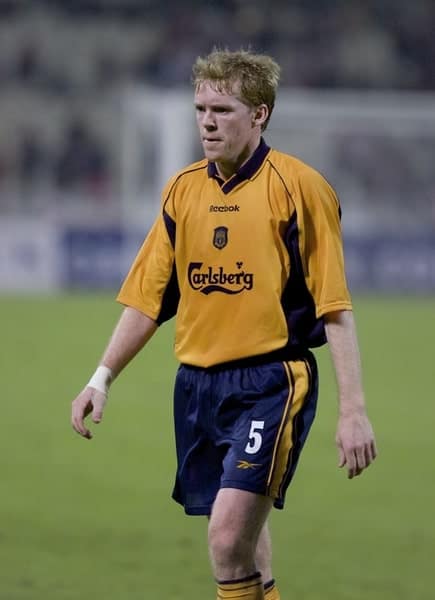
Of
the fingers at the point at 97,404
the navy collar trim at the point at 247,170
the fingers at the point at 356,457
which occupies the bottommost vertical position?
the fingers at the point at 356,457

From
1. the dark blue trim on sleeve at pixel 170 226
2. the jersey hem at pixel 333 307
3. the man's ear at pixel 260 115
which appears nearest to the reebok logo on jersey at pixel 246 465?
the jersey hem at pixel 333 307

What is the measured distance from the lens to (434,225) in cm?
2491

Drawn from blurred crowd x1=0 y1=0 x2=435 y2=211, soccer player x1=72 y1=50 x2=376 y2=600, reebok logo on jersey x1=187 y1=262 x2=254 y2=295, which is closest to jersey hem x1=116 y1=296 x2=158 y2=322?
soccer player x1=72 y1=50 x2=376 y2=600

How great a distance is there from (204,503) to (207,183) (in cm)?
110

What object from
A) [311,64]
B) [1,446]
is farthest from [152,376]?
[311,64]

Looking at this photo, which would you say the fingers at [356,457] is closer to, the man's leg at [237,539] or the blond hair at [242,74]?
the man's leg at [237,539]

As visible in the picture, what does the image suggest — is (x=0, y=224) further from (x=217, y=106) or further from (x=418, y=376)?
(x=217, y=106)

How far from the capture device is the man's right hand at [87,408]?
15.6 feet

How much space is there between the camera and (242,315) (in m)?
4.67

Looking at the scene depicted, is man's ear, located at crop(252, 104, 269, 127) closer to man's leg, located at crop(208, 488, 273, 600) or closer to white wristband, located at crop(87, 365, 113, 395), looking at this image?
white wristband, located at crop(87, 365, 113, 395)

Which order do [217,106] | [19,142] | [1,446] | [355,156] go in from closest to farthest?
[217,106]
[1,446]
[355,156]
[19,142]

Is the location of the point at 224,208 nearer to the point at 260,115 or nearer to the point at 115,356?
the point at 260,115

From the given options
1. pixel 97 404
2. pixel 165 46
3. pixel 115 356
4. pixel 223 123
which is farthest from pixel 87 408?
pixel 165 46

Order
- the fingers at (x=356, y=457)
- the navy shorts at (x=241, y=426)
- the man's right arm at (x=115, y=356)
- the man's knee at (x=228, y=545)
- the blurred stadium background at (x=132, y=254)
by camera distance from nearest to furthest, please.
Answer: the fingers at (x=356, y=457)
the man's knee at (x=228, y=545)
the navy shorts at (x=241, y=426)
the man's right arm at (x=115, y=356)
the blurred stadium background at (x=132, y=254)
